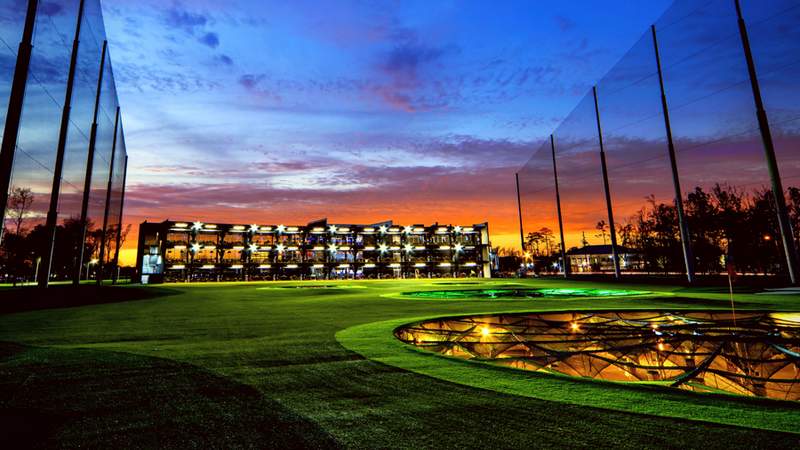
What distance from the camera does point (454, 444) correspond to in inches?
109

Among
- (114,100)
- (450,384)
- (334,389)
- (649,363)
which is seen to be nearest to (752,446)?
(450,384)

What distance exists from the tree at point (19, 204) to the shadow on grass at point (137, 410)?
18109mm

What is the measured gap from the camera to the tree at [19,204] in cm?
1772

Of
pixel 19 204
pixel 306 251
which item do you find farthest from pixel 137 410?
pixel 306 251

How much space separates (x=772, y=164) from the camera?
744 inches

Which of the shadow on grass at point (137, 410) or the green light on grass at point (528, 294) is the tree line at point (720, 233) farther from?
the shadow on grass at point (137, 410)

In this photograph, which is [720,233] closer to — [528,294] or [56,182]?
[528,294]

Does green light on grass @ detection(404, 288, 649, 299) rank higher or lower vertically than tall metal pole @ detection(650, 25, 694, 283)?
lower

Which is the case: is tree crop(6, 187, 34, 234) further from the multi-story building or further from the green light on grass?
the multi-story building

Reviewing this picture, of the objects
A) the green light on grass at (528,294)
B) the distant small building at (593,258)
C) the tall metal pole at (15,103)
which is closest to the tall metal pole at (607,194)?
the green light on grass at (528,294)

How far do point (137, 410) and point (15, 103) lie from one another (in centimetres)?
1639

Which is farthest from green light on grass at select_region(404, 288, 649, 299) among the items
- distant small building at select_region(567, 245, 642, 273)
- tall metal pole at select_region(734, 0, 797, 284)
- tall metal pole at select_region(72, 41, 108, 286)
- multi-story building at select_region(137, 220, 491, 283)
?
distant small building at select_region(567, 245, 642, 273)

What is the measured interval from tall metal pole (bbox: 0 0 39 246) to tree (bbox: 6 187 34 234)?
5301 millimetres

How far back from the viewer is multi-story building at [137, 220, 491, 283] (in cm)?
5341
